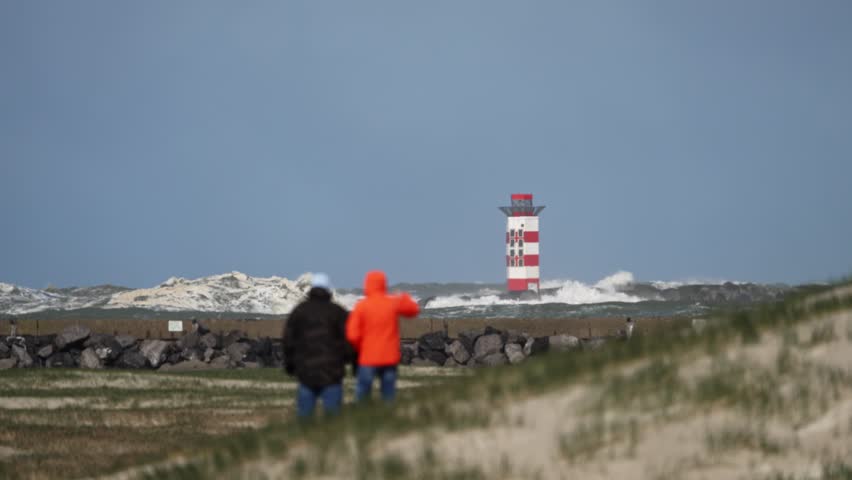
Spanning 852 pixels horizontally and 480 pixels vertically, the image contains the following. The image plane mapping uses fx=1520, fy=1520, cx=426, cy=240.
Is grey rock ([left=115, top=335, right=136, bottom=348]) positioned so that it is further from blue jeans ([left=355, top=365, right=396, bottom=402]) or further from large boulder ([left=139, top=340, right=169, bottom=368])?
blue jeans ([left=355, top=365, right=396, bottom=402])

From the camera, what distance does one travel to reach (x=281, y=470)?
12734 millimetres

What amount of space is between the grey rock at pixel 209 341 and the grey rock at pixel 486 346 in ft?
22.2

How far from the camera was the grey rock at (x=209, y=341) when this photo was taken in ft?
128

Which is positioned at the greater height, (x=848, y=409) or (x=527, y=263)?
(x=527, y=263)

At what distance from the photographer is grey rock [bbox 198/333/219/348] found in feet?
128

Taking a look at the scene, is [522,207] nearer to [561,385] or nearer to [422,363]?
[422,363]

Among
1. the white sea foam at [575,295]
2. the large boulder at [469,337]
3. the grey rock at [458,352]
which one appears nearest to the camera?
the grey rock at [458,352]

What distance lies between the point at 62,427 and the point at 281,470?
978 cm

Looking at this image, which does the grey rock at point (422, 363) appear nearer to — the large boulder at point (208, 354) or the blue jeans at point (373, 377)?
the large boulder at point (208, 354)

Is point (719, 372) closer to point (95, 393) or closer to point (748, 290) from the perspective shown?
point (95, 393)

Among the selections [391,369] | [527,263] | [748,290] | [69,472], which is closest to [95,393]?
[69,472]

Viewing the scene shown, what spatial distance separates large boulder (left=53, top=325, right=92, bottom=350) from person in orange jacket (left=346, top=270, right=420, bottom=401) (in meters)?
25.2

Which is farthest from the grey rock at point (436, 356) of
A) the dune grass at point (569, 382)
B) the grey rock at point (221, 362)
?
the dune grass at point (569, 382)

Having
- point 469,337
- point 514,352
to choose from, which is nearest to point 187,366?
point 469,337
